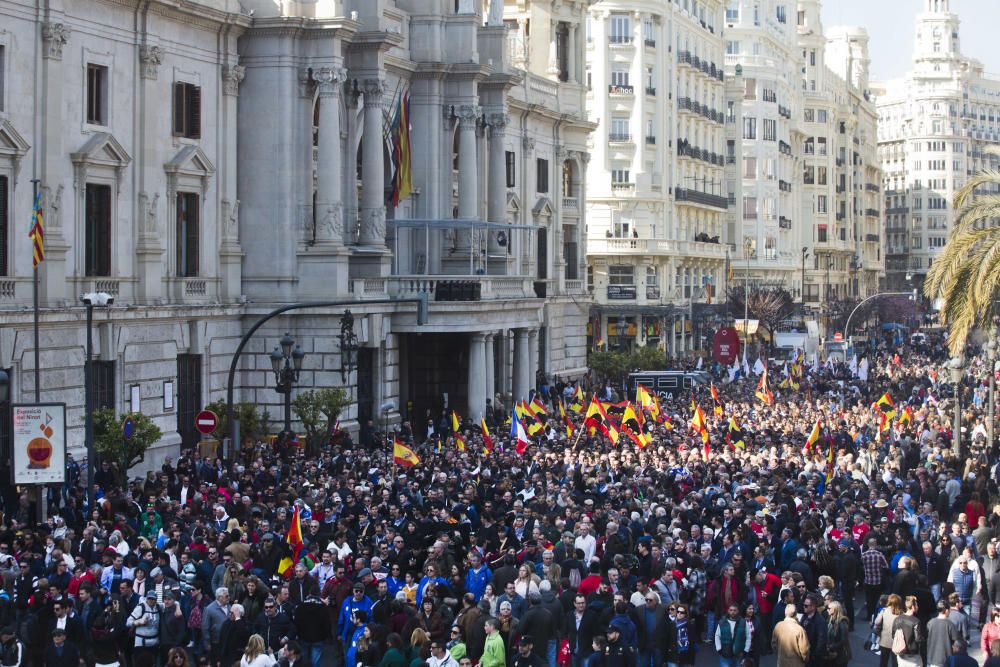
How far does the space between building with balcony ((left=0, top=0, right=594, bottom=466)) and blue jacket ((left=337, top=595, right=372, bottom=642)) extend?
17.0 m

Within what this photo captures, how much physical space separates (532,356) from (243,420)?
18764 mm

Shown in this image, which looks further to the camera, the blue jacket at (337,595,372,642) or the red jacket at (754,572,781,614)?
the red jacket at (754,572,781,614)

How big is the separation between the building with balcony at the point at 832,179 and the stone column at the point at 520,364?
63.9 meters

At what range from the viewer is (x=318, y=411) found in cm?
4466

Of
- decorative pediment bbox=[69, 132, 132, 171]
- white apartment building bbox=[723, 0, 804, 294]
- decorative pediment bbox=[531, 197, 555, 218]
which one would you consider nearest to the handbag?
decorative pediment bbox=[69, 132, 132, 171]

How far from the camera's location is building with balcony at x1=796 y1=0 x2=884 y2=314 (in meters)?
130

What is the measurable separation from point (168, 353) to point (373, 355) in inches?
366

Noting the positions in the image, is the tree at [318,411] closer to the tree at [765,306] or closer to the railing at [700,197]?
the railing at [700,197]

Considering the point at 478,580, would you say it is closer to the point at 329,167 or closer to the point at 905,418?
the point at 905,418

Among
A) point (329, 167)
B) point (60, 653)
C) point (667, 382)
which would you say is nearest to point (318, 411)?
point (329, 167)

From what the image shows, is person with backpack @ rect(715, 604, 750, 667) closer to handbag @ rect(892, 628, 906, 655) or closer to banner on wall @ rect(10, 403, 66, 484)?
handbag @ rect(892, 628, 906, 655)

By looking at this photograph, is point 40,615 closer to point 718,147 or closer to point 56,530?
point 56,530

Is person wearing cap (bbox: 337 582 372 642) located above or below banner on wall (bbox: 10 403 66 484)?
below

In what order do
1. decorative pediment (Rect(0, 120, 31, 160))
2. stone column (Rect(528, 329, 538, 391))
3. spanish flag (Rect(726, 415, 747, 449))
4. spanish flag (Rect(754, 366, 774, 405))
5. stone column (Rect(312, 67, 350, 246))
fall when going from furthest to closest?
stone column (Rect(528, 329, 538, 391))
spanish flag (Rect(754, 366, 774, 405))
stone column (Rect(312, 67, 350, 246))
spanish flag (Rect(726, 415, 747, 449))
decorative pediment (Rect(0, 120, 31, 160))
